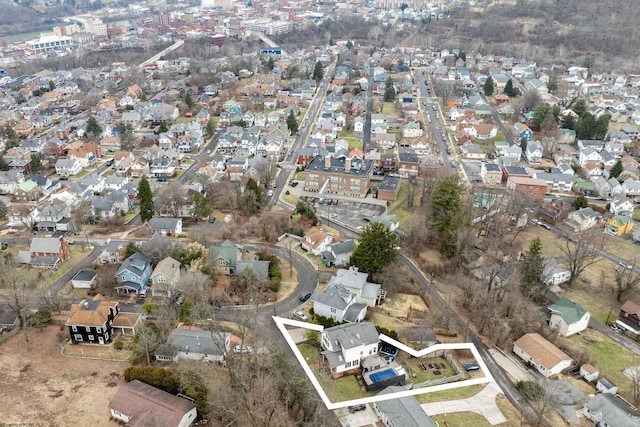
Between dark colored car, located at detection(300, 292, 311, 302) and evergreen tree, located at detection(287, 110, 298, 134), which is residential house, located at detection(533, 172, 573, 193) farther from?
evergreen tree, located at detection(287, 110, 298, 134)

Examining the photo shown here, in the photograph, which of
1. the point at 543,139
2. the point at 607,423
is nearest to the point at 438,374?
the point at 607,423

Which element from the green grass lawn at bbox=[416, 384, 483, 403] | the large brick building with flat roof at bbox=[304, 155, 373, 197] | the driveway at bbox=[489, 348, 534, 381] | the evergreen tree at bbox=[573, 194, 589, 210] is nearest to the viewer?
the green grass lawn at bbox=[416, 384, 483, 403]

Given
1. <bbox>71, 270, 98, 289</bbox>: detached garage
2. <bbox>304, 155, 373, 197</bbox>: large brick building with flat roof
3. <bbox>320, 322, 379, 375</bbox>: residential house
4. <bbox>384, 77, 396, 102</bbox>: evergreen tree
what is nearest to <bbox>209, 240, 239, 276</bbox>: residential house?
<bbox>71, 270, 98, 289</bbox>: detached garage

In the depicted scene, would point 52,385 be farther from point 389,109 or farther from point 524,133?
point 389,109

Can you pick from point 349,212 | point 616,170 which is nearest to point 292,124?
point 349,212

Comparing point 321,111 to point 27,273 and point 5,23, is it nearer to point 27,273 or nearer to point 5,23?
point 27,273
